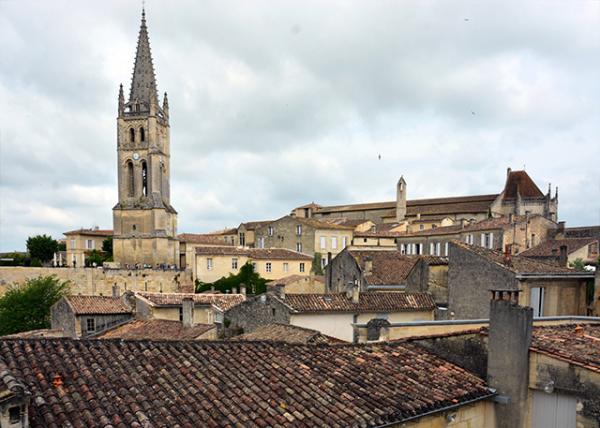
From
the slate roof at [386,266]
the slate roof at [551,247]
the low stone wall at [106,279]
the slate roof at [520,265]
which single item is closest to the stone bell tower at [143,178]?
the low stone wall at [106,279]

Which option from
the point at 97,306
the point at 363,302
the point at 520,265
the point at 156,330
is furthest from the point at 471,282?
the point at 97,306

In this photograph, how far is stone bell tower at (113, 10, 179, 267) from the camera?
185 ft

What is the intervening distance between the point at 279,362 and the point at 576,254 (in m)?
30.2

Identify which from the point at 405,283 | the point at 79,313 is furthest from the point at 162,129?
the point at 405,283

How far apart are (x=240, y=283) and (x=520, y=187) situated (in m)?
39.1

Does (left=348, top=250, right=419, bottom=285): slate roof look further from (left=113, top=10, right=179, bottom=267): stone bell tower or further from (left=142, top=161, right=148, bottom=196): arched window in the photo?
(left=142, top=161, right=148, bottom=196): arched window

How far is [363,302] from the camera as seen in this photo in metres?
21.7

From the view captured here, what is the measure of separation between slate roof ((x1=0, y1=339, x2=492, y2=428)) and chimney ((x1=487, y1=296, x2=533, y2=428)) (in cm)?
40

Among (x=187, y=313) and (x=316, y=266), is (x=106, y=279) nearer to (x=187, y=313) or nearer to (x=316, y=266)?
(x=316, y=266)

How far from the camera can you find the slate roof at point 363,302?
2042 centimetres

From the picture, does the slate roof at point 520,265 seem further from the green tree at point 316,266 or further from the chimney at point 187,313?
the green tree at point 316,266

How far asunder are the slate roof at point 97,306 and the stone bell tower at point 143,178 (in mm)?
26661

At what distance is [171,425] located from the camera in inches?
221

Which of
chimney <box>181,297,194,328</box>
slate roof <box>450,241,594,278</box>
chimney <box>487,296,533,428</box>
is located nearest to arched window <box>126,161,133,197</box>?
chimney <box>181,297,194,328</box>
